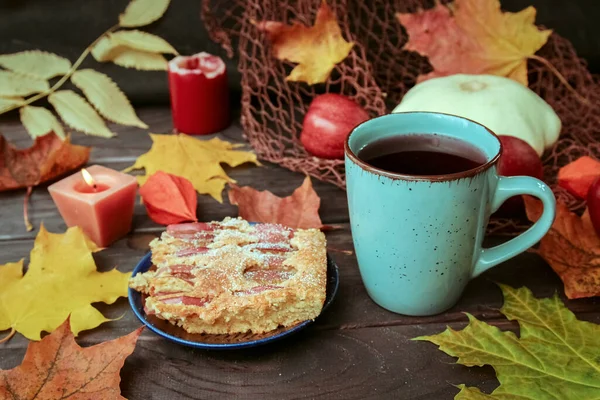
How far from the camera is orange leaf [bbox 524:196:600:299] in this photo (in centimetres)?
66

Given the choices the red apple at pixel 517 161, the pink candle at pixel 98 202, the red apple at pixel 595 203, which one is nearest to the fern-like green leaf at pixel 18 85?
the pink candle at pixel 98 202

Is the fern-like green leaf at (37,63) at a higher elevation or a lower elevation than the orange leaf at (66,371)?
higher

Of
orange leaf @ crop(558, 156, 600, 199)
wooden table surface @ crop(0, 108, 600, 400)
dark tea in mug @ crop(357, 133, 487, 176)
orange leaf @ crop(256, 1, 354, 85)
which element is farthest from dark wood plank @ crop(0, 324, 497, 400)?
orange leaf @ crop(256, 1, 354, 85)

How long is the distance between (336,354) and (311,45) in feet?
1.84

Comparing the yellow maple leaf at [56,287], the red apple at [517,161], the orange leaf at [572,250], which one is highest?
the red apple at [517,161]

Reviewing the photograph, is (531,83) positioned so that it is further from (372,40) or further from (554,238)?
(554,238)

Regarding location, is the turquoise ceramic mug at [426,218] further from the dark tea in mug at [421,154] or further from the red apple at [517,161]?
the red apple at [517,161]

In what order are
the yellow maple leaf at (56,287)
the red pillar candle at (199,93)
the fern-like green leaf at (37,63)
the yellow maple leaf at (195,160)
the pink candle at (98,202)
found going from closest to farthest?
1. the yellow maple leaf at (56,287)
2. the pink candle at (98,202)
3. the yellow maple leaf at (195,160)
4. the red pillar candle at (199,93)
5. the fern-like green leaf at (37,63)

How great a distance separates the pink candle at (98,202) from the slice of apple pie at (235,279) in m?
0.11

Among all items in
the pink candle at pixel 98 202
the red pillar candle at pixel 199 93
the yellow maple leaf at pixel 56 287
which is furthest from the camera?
→ the red pillar candle at pixel 199 93

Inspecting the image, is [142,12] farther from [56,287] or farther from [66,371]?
[66,371]

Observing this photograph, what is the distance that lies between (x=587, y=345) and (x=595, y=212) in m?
0.19

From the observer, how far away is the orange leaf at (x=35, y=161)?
88cm

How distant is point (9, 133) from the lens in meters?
1.06
